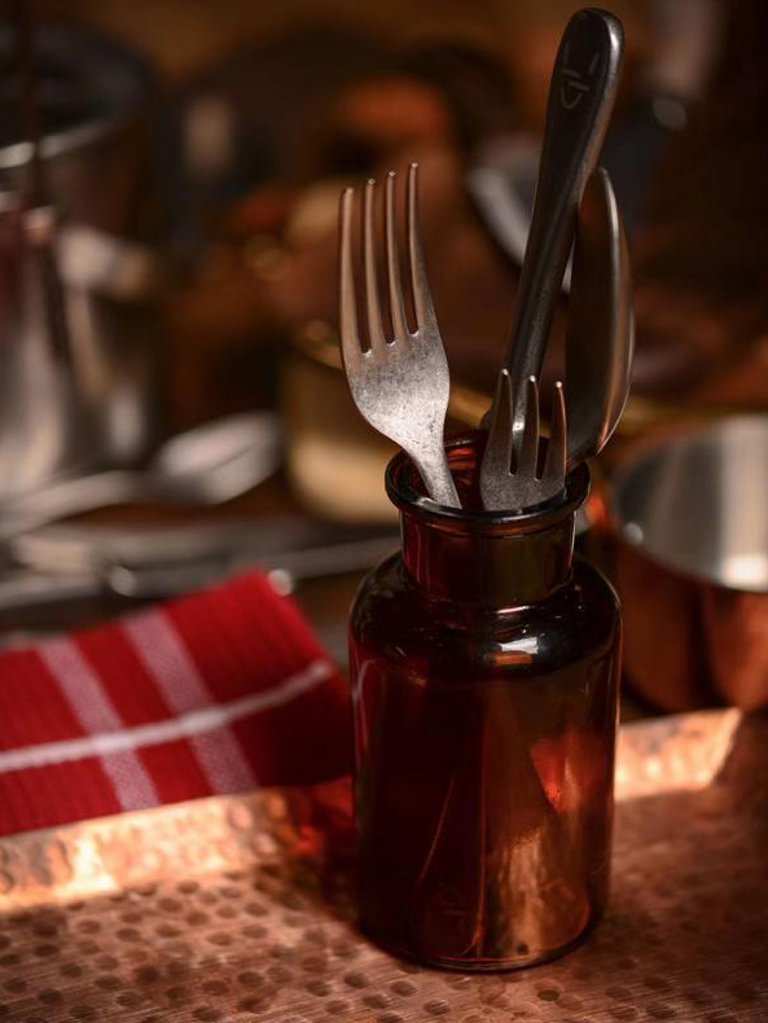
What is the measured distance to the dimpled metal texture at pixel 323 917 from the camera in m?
0.48

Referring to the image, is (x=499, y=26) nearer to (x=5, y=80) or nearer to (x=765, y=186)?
(x=765, y=186)

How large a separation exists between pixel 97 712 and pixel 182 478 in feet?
0.70

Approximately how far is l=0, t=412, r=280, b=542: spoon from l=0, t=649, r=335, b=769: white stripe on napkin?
175mm

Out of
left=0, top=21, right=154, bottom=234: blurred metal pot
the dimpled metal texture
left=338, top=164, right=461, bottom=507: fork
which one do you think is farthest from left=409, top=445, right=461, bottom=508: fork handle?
left=0, top=21, right=154, bottom=234: blurred metal pot

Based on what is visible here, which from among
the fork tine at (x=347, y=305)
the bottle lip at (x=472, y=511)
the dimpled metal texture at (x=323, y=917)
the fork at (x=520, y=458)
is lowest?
the dimpled metal texture at (x=323, y=917)

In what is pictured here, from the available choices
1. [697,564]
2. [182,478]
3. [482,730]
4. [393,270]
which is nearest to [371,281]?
[393,270]

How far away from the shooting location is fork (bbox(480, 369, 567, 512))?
42 cm

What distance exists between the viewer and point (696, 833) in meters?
0.55

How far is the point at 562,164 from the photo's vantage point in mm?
425

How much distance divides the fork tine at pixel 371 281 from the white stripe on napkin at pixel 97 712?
0.19 metres

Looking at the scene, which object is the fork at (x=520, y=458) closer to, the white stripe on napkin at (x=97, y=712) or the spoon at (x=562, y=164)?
the spoon at (x=562, y=164)

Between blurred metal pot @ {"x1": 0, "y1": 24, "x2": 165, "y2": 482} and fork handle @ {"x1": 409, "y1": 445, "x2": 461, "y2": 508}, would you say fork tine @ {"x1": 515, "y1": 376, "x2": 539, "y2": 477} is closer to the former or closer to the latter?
fork handle @ {"x1": 409, "y1": 445, "x2": 461, "y2": 508}

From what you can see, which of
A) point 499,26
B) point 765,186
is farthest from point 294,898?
point 499,26

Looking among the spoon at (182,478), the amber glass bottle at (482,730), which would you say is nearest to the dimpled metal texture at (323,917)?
the amber glass bottle at (482,730)
